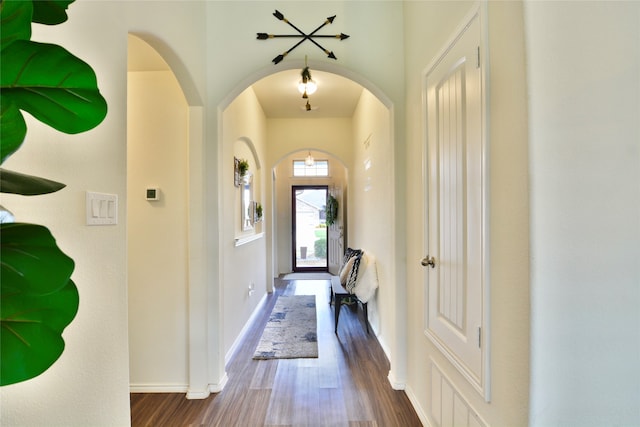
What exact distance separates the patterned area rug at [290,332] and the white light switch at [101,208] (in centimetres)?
216

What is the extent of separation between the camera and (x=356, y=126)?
15.1ft

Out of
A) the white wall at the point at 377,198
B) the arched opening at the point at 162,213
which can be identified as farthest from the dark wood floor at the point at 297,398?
the white wall at the point at 377,198

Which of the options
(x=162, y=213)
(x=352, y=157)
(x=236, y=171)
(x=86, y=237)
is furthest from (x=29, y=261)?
(x=352, y=157)

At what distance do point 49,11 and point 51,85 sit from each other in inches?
6.5

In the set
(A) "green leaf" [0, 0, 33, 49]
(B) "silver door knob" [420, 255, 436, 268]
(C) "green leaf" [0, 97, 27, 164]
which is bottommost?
(B) "silver door knob" [420, 255, 436, 268]

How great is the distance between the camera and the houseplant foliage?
1.56 ft

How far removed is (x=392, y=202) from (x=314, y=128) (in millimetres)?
3023

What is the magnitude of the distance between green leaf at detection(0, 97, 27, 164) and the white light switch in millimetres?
681

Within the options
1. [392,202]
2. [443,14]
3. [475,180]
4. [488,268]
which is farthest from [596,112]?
[392,202]

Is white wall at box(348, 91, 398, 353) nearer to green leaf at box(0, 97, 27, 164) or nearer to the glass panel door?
green leaf at box(0, 97, 27, 164)

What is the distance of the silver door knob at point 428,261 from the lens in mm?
1761

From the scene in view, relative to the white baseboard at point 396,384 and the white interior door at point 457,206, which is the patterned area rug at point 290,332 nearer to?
the white baseboard at point 396,384

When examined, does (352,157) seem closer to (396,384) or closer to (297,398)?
(396,384)

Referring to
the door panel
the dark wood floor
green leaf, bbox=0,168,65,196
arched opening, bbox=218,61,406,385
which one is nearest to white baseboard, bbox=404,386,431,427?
the dark wood floor
